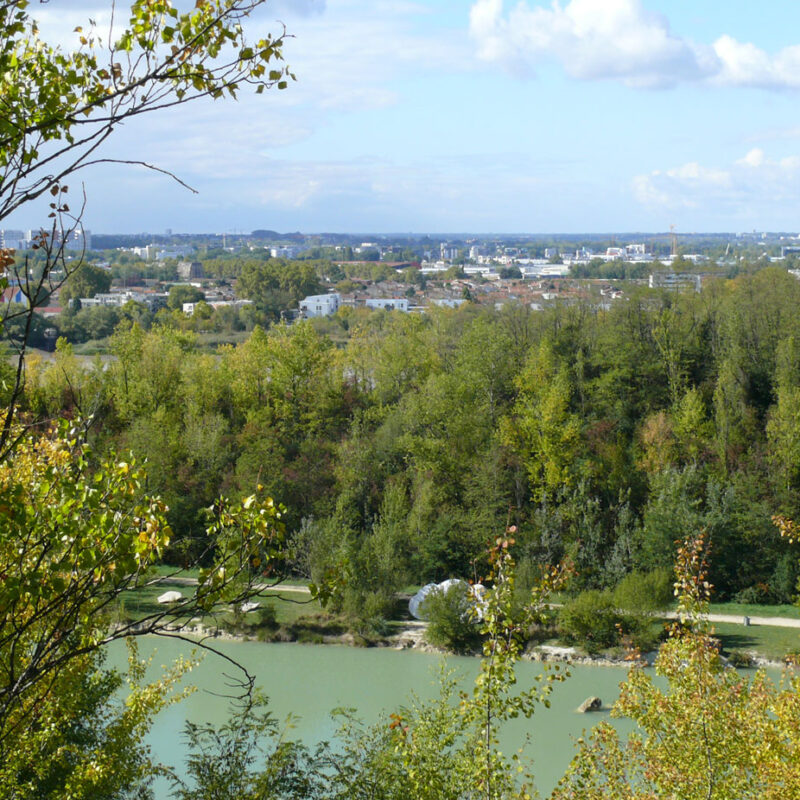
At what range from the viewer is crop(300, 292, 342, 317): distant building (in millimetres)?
49344

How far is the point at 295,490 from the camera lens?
22.7 metres

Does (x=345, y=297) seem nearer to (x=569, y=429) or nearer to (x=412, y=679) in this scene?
(x=569, y=429)

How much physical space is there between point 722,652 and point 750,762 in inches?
455

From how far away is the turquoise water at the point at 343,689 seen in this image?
1260 cm

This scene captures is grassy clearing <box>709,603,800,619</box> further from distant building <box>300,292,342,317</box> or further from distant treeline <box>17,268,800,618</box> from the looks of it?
distant building <box>300,292,342,317</box>

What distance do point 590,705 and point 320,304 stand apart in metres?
38.4

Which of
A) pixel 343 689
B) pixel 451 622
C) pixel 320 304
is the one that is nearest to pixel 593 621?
pixel 451 622

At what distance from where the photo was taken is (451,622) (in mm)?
17312

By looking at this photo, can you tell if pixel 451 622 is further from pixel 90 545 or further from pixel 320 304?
pixel 320 304

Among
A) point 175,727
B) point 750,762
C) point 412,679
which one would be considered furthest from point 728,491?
point 750,762

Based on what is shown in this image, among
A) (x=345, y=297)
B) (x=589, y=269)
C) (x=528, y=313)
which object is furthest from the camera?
(x=589, y=269)

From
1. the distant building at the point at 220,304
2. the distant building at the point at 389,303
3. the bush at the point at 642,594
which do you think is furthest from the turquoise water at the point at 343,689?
the distant building at the point at 389,303

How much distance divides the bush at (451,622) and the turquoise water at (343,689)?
1.25 ft

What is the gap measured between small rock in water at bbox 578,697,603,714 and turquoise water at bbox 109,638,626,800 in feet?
0.41
